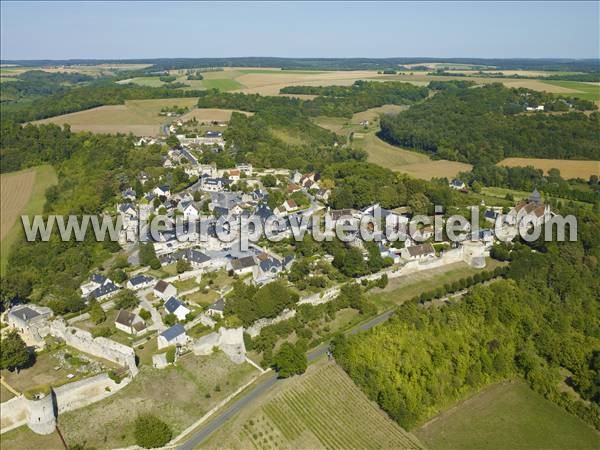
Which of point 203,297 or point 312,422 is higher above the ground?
point 203,297

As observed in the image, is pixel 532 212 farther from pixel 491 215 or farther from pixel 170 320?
pixel 170 320

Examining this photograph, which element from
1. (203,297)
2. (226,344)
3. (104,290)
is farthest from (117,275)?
(226,344)

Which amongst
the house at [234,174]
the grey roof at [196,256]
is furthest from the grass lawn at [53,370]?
the house at [234,174]

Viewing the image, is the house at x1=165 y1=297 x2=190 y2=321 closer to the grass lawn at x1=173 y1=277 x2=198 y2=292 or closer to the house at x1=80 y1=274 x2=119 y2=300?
the grass lawn at x1=173 y1=277 x2=198 y2=292

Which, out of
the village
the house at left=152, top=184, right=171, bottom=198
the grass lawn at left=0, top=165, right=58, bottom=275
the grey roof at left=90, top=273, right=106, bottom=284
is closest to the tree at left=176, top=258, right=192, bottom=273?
the village

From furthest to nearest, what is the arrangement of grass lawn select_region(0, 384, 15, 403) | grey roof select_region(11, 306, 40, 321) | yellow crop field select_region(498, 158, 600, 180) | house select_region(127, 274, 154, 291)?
yellow crop field select_region(498, 158, 600, 180) → house select_region(127, 274, 154, 291) → grey roof select_region(11, 306, 40, 321) → grass lawn select_region(0, 384, 15, 403)

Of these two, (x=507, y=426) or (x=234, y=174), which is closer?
(x=507, y=426)

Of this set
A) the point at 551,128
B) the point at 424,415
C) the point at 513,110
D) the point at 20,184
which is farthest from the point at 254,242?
the point at 513,110
